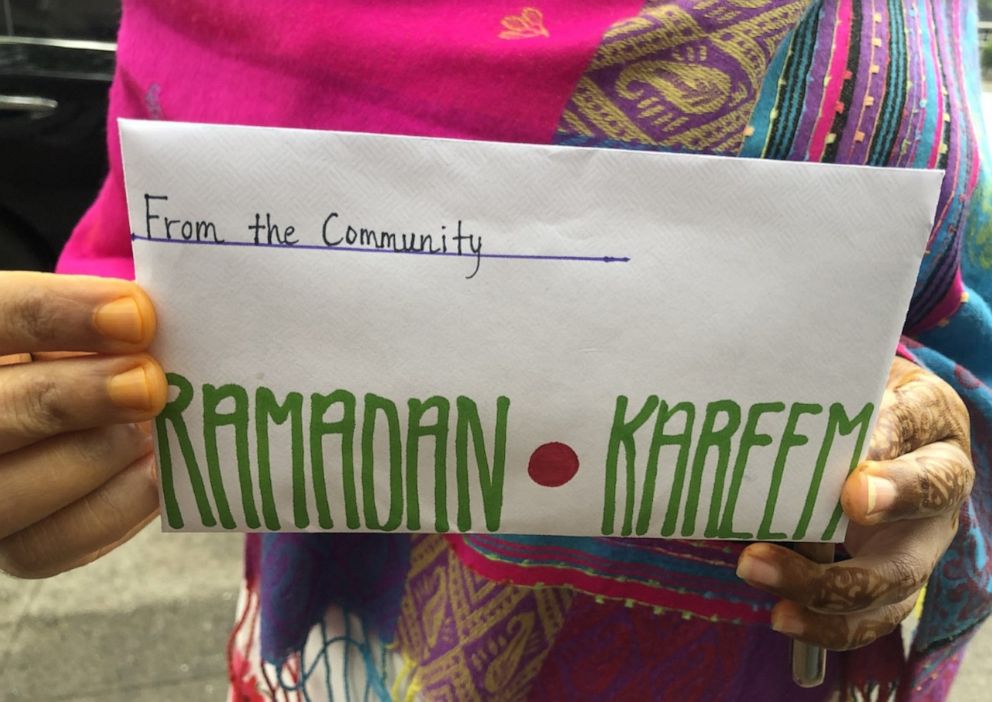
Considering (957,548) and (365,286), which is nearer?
(365,286)

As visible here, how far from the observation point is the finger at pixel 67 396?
0.28 m

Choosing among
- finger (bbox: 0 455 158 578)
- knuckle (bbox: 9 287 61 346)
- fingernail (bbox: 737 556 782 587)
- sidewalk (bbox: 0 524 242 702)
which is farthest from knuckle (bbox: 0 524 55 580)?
sidewalk (bbox: 0 524 242 702)

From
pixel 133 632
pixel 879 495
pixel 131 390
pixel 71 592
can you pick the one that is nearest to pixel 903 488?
pixel 879 495

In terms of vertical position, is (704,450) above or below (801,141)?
below

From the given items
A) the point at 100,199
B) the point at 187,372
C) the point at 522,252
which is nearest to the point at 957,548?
the point at 522,252

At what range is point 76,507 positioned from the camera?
33 centimetres

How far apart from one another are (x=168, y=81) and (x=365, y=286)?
214 mm

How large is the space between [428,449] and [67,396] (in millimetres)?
142

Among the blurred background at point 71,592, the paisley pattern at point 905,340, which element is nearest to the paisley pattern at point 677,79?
the paisley pattern at point 905,340

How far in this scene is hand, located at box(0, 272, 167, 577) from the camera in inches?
10.7

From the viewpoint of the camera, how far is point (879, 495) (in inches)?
13.3

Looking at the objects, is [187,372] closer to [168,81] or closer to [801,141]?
[168,81]

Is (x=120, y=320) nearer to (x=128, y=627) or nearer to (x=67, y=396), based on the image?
(x=67, y=396)

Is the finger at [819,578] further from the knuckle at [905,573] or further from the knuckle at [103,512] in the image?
the knuckle at [103,512]
